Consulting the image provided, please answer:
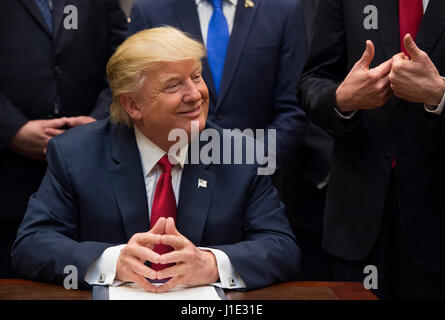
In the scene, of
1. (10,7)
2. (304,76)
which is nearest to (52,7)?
(10,7)

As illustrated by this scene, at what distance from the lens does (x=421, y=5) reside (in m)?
2.57

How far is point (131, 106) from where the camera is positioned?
2.50m

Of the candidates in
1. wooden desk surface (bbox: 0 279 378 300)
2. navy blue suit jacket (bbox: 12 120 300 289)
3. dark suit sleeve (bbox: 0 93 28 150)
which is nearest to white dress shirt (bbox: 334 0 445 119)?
navy blue suit jacket (bbox: 12 120 300 289)

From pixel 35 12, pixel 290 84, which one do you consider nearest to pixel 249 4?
pixel 290 84

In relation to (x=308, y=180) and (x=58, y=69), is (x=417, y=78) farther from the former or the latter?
(x=58, y=69)

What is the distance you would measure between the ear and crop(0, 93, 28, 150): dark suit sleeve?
83cm

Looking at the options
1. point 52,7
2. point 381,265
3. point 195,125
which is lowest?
point 381,265

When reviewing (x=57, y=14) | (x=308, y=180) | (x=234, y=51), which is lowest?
(x=308, y=180)

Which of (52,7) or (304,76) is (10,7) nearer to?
(52,7)

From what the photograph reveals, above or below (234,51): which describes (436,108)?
below

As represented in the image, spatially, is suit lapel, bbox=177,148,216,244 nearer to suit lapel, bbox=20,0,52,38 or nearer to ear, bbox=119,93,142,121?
ear, bbox=119,93,142,121

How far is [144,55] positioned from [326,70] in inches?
32.0
